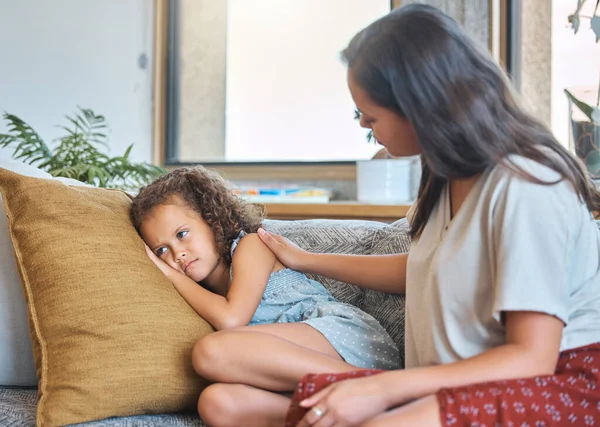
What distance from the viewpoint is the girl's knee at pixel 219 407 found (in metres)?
1.01

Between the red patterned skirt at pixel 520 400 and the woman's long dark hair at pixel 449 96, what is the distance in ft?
0.86

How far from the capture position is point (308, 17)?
2711 millimetres

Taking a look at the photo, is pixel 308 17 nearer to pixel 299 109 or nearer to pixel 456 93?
pixel 299 109

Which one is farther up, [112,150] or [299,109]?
[299,109]

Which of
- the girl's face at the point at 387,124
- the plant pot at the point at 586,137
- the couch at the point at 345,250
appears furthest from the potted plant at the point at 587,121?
the girl's face at the point at 387,124

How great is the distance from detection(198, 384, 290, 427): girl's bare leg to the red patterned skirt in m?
0.19

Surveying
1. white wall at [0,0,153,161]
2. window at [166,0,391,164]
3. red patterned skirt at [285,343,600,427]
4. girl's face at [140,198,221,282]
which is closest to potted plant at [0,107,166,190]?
white wall at [0,0,153,161]

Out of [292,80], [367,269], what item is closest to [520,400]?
[367,269]

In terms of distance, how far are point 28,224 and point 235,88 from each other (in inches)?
71.5

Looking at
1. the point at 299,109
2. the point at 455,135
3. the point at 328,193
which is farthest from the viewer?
the point at 299,109

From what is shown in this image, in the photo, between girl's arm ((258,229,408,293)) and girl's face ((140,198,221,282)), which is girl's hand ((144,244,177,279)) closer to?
girl's face ((140,198,221,282))

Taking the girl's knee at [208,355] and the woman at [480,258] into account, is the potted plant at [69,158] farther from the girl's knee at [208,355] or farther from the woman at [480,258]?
the woman at [480,258]

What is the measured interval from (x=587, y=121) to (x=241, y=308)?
5.09 ft

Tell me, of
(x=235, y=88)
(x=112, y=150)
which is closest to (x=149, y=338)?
(x=112, y=150)
